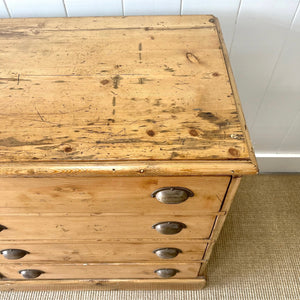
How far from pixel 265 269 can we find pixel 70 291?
2.65 feet

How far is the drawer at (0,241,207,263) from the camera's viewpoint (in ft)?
2.97

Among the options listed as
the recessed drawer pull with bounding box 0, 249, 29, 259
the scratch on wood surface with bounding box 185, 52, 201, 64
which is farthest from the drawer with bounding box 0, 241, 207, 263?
the scratch on wood surface with bounding box 185, 52, 201, 64

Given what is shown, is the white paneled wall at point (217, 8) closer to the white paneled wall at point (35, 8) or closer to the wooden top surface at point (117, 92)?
the wooden top surface at point (117, 92)

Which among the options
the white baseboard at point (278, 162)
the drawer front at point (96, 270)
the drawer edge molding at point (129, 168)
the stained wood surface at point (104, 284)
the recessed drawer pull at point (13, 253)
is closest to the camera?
the drawer edge molding at point (129, 168)

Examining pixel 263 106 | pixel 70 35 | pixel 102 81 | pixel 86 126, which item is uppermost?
pixel 263 106

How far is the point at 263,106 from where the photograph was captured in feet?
4.15

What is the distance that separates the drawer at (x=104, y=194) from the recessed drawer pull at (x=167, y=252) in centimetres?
23

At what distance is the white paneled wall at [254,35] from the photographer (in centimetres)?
93

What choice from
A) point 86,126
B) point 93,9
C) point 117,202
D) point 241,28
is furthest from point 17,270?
point 241,28

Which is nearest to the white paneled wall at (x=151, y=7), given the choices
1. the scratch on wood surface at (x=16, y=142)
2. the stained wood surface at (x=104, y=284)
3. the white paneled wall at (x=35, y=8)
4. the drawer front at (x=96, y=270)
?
the white paneled wall at (x=35, y=8)

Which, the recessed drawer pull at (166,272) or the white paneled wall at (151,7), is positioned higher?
the white paneled wall at (151,7)

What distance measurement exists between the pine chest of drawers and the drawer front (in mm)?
44

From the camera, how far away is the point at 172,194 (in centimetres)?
66

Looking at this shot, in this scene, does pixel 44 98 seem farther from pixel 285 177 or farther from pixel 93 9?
pixel 285 177
